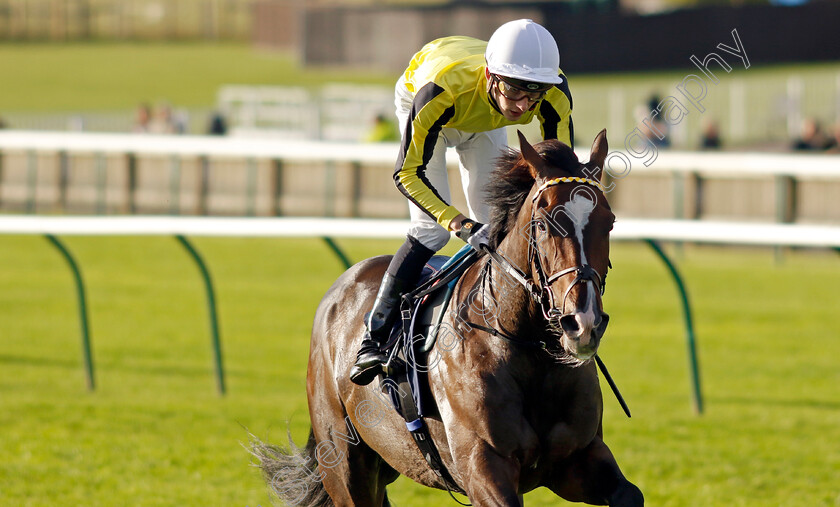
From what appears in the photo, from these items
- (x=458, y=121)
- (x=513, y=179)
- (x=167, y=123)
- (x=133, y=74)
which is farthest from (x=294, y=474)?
(x=133, y=74)

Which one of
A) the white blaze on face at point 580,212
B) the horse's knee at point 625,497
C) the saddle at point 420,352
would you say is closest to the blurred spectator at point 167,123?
the saddle at point 420,352

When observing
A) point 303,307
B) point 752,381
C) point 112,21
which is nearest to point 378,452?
point 752,381

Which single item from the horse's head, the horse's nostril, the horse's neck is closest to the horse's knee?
the horse's head

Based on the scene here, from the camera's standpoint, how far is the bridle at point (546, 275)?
3240 mm

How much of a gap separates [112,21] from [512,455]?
54.3 metres

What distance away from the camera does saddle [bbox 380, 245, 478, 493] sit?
13.1ft

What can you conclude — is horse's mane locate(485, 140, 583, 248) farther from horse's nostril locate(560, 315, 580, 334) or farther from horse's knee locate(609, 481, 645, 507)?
horse's knee locate(609, 481, 645, 507)

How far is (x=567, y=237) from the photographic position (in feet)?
10.9

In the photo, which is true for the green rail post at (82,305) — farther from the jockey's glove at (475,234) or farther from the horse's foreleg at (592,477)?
the horse's foreleg at (592,477)

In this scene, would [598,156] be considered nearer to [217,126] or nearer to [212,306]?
[212,306]

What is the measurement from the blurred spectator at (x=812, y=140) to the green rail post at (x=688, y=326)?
10240 mm

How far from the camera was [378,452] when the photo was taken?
4367 millimetres

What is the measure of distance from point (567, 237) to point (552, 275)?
0.11 m

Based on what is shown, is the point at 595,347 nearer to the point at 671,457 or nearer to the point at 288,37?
the point at 671,457
